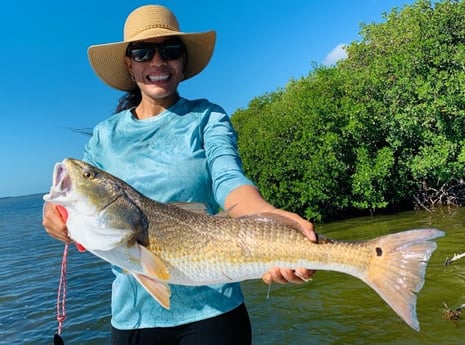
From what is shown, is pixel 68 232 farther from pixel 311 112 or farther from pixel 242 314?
pixel 311 112

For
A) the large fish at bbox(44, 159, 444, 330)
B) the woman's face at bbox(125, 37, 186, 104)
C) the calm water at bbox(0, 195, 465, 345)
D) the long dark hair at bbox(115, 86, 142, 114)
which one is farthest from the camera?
the calm water at bbox(0, 195, 465, 345)

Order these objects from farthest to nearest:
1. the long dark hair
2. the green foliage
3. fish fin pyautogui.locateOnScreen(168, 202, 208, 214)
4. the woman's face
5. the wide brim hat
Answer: the green foliage, the long dark hair, the wide brim hat, the woman's face, fish fin pyautogui.locateOnScreen(168, 202, 208, 214)

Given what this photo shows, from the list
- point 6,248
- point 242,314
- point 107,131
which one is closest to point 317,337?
point 242,314

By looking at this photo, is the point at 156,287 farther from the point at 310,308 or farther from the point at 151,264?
the point at 310,308

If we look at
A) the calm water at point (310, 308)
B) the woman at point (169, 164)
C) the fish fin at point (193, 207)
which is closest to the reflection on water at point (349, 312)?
the calm water at point (310, 308)

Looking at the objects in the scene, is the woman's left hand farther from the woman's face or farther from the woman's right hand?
the woman's face

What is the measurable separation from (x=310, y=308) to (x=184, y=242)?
27.5 feet

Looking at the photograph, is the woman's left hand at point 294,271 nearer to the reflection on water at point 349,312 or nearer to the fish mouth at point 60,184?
the fish mouth at point 60,184

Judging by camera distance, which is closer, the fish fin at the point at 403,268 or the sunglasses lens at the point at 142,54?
the fish fin at the point at 403,268

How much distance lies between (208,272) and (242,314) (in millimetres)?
633

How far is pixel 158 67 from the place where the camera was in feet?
9.93

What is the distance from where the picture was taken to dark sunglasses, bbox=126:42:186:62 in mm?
3055

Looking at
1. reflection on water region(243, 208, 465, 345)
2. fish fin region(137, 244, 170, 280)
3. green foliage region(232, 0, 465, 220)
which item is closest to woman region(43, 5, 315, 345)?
fish fin region(137, 244, 170, 280)

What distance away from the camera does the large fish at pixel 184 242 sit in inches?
89.7
